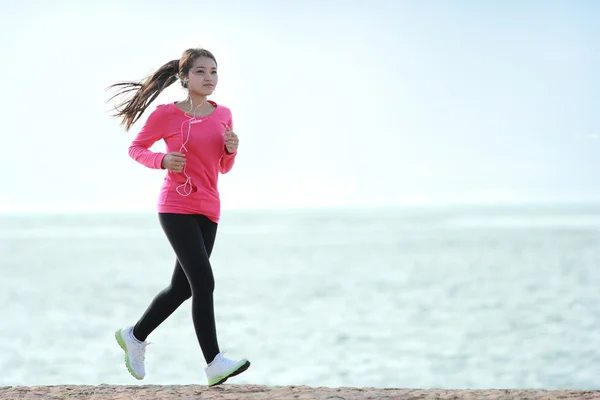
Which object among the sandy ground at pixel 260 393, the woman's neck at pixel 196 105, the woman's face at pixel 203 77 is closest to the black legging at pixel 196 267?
the sandy ground at pixel 260 393

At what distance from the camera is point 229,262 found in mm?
43625

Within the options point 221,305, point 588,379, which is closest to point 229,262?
point 221,305

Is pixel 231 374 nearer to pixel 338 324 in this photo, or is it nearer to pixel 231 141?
pixel 231 141

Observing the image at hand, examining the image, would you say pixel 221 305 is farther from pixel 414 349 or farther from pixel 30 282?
pixel 30 282

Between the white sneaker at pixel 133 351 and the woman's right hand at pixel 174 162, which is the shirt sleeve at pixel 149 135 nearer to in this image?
the woman's right hand at pixel 174 162

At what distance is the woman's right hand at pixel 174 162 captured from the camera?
473 cm

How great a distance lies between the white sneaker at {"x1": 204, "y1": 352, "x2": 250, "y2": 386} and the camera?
188 inches

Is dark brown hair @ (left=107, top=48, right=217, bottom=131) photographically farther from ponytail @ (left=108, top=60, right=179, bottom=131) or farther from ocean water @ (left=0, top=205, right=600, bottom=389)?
ocean water @ (left=0, top=205, right=600, bottom=389)

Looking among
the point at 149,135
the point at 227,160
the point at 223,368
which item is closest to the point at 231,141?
the point at 227,160

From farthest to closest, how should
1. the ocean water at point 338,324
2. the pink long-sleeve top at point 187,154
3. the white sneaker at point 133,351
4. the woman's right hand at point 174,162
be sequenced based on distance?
the ocean water at point 338,324 < the white sneaker at point 133,351 < the pink long-sleeve top at point 187,154 < the woman's right hand at point 174,162

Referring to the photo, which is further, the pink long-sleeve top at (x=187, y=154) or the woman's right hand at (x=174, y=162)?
the pink long-sleeve top at (x=187, y=154)

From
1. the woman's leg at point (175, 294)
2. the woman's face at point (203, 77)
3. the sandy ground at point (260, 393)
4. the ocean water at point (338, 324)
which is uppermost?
the woman's face at point (203, 77)

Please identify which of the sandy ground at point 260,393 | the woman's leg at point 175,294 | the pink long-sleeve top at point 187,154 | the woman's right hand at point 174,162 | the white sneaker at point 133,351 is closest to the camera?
the sandy ground at point 260,393

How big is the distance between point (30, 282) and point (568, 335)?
2227 cm
